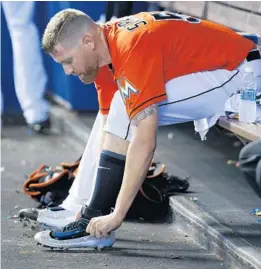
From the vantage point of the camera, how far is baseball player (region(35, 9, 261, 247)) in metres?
4.53

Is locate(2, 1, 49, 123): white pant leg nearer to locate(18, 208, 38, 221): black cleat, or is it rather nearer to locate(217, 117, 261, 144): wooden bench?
locate(18, 208, 38, 221): black cleat

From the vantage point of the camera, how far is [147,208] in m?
5.59

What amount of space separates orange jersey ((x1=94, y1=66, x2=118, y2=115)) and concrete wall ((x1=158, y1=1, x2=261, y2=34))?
111 centimetres

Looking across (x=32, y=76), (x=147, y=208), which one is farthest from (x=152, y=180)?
(x=32, y=76)

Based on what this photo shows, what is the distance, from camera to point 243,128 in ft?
15.7

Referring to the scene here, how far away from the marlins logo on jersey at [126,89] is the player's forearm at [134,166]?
0.22 m

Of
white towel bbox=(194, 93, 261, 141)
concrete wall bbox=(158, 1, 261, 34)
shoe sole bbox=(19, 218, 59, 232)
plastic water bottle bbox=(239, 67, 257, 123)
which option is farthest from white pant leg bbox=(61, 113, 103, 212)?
concrete wall bbox=(158, 1, 261, 34)

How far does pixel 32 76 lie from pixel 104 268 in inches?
169

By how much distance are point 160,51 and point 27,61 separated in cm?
428

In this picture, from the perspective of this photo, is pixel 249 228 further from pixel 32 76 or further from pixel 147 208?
pixel 32 76

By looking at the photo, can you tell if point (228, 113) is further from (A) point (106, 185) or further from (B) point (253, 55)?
(A) point (106, 185)

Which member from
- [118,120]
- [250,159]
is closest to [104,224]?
[118,120]

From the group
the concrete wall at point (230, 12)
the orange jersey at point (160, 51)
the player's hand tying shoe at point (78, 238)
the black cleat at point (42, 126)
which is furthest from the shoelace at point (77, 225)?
the black cleat at point (42, 126)

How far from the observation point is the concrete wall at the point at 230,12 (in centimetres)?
584
